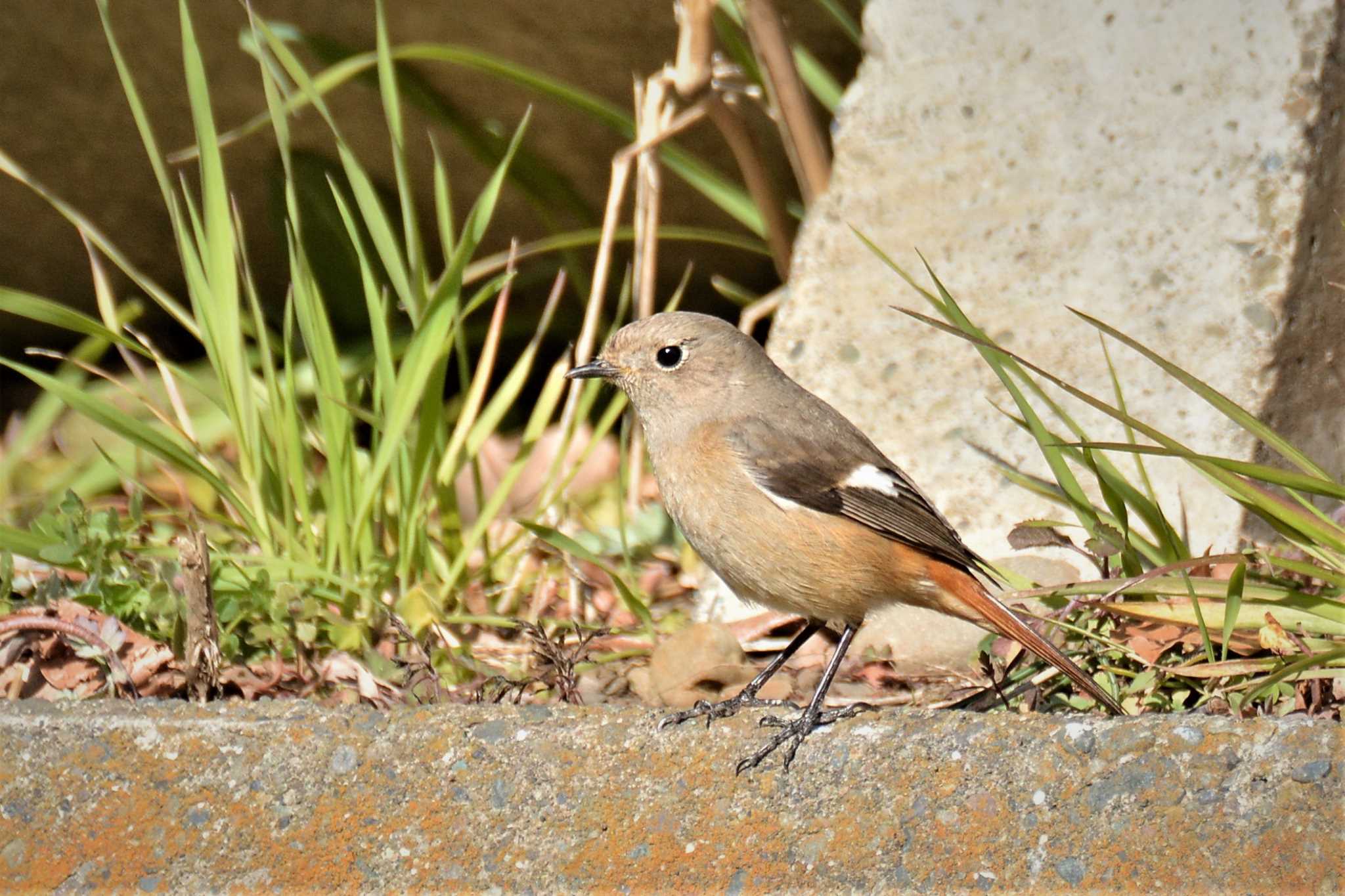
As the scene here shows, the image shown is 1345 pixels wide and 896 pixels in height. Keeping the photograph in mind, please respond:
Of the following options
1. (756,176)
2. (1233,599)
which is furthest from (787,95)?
(1233,599)

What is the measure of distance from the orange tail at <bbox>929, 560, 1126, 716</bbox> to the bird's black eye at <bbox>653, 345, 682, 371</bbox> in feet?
2.90

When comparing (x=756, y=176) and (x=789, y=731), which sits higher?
(x=756, y=176)

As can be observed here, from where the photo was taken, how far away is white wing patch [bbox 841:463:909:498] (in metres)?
3.43

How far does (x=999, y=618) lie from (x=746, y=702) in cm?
60

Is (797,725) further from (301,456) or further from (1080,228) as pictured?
(1080,228)

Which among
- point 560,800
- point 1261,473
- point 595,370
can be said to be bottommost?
point 560,800

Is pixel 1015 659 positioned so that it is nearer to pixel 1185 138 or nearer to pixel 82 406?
pixel 1185 138

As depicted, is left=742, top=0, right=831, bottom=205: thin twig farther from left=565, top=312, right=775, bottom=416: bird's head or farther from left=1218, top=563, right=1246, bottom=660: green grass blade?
left=1218, top=563, right=1246, bottom=660: green grass blade

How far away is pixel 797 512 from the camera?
334 cm

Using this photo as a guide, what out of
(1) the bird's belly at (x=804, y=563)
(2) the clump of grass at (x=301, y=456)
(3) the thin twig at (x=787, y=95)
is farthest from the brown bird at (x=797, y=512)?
(3) the thin twig at (x=787, y=95)

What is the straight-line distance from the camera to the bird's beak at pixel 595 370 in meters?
3.70

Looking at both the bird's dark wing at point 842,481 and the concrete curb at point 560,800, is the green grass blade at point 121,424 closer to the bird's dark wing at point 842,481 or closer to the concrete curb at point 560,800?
the concrete curb at point 560,800

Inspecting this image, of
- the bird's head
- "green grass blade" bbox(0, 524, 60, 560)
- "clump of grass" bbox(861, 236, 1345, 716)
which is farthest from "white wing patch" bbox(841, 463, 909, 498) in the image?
"green grass blade" bbox(0, 524, 60, 560)

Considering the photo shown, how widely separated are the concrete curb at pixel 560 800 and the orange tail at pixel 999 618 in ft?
1.62
